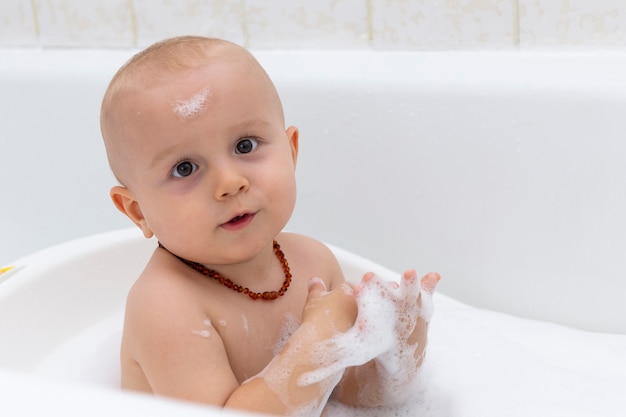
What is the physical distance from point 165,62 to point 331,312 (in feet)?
0.98

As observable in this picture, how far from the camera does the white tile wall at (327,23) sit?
4.21 feet

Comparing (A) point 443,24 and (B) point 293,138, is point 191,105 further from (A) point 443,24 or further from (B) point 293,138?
(A) point 443,24

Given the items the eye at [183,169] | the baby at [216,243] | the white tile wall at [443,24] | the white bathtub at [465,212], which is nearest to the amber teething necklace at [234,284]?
the baby at [216,243]

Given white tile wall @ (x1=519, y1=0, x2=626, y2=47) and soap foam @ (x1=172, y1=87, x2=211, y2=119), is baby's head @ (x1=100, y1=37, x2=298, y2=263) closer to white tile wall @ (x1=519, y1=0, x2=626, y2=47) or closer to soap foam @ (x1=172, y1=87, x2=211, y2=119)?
soap foam @ (x1=172, y1=87, x2=211, y2=119)

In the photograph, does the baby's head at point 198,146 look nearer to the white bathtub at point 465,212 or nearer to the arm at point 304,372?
the arm at point 304,372

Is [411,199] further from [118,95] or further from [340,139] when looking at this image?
[118,95]

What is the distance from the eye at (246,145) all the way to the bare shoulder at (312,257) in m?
0.19

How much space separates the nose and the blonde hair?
11 cm

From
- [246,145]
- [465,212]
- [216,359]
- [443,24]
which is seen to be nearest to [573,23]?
[443,24]

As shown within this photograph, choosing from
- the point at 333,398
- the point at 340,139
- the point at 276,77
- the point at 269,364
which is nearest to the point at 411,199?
the point at 340,139

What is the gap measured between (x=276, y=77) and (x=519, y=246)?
45 centimetres

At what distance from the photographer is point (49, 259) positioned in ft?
3.97

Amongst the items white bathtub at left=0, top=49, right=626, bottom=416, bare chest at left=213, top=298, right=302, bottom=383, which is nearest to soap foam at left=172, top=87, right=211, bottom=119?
bare chest at left=213, top=298, right=302, bottom=383

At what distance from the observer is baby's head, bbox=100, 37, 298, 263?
87 centimetres
